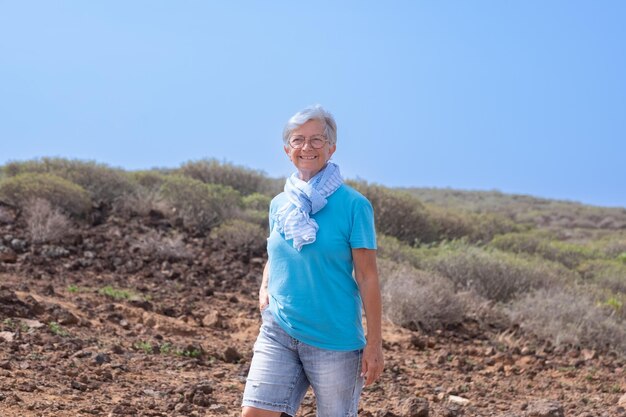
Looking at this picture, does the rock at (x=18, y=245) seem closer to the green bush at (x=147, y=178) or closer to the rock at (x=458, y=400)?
the green bush at (x=147, y=178)

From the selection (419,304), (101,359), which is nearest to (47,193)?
(419,304)

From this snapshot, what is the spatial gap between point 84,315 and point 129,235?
4335 mm

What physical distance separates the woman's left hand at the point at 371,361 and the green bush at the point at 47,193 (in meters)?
9.99

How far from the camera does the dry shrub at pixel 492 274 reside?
430 inches

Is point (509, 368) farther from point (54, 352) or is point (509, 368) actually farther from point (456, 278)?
point (54, 352)

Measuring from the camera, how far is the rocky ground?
523 cm

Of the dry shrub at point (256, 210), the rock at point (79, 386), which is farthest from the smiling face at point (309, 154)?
the dry shrub at point (256, 210)

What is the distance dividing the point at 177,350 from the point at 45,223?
17.7ft

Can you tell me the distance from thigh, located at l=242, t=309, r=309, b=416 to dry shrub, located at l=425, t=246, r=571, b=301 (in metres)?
7.73

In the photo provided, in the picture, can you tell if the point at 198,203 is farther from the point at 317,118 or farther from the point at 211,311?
the point at 317,118

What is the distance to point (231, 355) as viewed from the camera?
6824 mm

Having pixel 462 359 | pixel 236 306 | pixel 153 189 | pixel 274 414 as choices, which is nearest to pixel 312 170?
pixel 274 414

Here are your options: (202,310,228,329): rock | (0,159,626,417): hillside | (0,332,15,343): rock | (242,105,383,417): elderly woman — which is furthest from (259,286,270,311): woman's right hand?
(202,310,228,329): rock

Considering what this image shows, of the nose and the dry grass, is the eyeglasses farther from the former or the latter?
the dry grass
